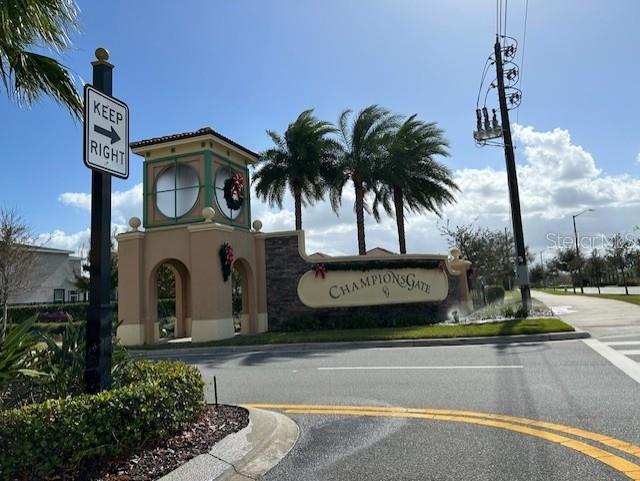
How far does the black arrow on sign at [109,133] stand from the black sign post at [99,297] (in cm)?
35

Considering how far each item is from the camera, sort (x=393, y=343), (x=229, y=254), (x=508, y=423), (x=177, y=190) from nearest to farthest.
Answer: (x=508, y=423)
(x=393, y=343)
(x=229, y=254)
(x=177, y=190)

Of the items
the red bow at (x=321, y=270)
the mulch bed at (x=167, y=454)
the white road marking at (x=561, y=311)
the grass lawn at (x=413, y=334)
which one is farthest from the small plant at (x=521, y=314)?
the mulch bed at (x=167, y=454)

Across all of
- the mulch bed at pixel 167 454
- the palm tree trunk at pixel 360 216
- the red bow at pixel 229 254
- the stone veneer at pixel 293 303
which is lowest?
the mulch bed at pixel 167 454

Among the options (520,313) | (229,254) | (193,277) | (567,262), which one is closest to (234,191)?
(229,254)

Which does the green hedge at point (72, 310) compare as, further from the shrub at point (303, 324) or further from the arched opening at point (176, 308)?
the shrub at point (303, 324)

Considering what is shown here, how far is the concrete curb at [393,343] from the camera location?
46.4ft

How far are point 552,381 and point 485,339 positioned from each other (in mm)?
6440

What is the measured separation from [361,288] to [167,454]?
52.8 feet

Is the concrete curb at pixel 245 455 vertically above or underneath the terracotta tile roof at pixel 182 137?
underneath

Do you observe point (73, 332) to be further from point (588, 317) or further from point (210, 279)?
point (588, 317)

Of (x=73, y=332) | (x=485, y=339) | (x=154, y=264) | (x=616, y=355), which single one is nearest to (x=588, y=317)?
(x=485, y=339)

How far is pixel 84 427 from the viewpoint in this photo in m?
4.20

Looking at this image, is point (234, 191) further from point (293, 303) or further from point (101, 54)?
point (101, 54)

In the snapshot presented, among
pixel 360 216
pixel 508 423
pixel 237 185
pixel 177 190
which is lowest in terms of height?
pixel 508 423
